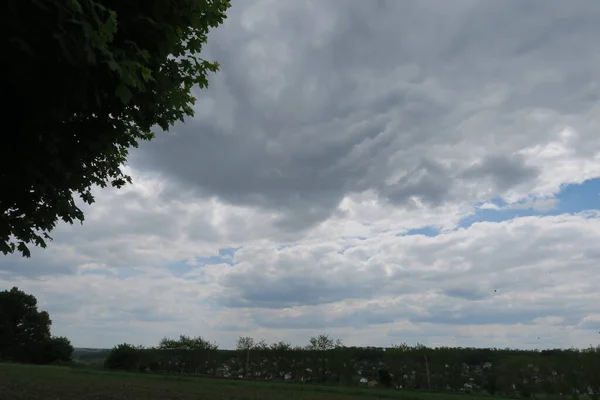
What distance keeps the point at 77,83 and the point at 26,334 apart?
7027cm

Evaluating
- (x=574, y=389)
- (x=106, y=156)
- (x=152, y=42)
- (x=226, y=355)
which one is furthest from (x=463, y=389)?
(x=152, y=42)

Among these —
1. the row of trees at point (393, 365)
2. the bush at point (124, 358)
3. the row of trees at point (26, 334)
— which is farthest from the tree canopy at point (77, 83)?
the row of trees at point (26, 334)

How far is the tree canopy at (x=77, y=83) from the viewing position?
4.24m

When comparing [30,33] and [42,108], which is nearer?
[30,33]

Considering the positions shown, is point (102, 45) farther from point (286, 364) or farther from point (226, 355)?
point (226, 355)

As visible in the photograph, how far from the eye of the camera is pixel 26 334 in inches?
2518

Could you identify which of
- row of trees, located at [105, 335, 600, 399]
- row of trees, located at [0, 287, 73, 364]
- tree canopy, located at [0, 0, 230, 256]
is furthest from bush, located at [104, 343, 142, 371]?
tree canopy, located at [0, 0, 230, 256]

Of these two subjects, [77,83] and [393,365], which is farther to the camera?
[393,365]

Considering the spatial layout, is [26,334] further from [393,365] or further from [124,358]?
[393,365]

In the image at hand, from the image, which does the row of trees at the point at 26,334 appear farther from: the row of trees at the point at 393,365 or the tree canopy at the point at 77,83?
the tree canopy at the point at 77,83

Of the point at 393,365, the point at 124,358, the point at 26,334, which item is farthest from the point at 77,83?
the point at 26,334

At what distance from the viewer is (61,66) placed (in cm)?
468

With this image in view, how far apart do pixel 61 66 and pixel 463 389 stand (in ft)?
116

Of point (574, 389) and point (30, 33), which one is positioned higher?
point (30, 33)
